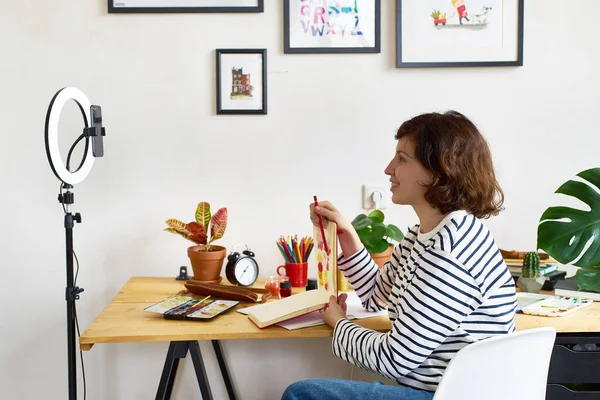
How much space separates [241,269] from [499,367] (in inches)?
37.4

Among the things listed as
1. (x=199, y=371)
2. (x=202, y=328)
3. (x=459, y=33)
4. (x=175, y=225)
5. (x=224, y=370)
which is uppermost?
(x=459, y=33)

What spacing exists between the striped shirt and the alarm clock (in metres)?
0.57

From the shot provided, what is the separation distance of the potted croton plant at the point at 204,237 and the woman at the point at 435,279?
523 mm

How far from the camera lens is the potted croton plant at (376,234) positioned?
6.30 feet

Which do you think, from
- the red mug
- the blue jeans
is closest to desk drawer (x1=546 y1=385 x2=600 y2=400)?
the blue jeans

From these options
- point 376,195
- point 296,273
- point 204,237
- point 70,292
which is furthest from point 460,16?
point 70,292

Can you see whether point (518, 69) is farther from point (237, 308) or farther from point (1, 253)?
point (1, 253)

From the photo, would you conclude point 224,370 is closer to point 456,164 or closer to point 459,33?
point 456,164

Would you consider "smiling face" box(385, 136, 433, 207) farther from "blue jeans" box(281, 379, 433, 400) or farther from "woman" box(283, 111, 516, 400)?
"blue jeans" box(281, 379, 433, 400)

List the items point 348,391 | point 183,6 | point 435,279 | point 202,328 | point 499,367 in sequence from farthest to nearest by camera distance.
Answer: point 183,6 < point 202,328 < point 348,391 < point 435,279 < point 499,367

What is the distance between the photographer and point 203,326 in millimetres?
1595

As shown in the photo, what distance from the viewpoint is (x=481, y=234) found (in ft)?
4.56

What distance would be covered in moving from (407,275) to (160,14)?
1187 millimetres

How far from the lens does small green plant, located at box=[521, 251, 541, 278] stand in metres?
1.88
